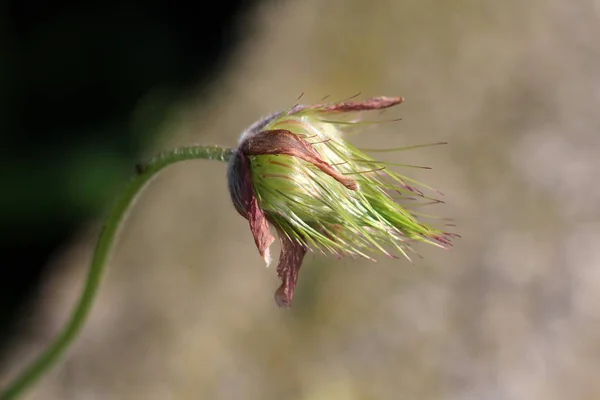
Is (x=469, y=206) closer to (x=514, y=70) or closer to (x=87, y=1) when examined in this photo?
(x=514, y=70)

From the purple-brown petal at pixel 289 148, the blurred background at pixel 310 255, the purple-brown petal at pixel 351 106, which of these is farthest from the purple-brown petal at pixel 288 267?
the blurred background at pixel 310 255

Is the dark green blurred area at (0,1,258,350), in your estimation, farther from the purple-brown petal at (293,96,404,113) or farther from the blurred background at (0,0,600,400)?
the purple-brown petal at (293,96,404,113)

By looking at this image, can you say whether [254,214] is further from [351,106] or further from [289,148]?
[351,106]

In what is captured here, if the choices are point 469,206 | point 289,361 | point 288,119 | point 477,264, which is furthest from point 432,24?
point 288,119

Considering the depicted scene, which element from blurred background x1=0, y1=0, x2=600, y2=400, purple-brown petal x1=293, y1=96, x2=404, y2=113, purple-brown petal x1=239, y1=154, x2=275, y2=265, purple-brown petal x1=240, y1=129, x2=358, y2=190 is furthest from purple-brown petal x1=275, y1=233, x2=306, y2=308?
blurred background x1=0, y1=0, x2=600, y2=400

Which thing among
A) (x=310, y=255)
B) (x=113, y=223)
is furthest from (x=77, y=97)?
(x=113, y=223)

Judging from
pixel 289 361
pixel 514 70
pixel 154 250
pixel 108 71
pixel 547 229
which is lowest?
pixel 547 229
